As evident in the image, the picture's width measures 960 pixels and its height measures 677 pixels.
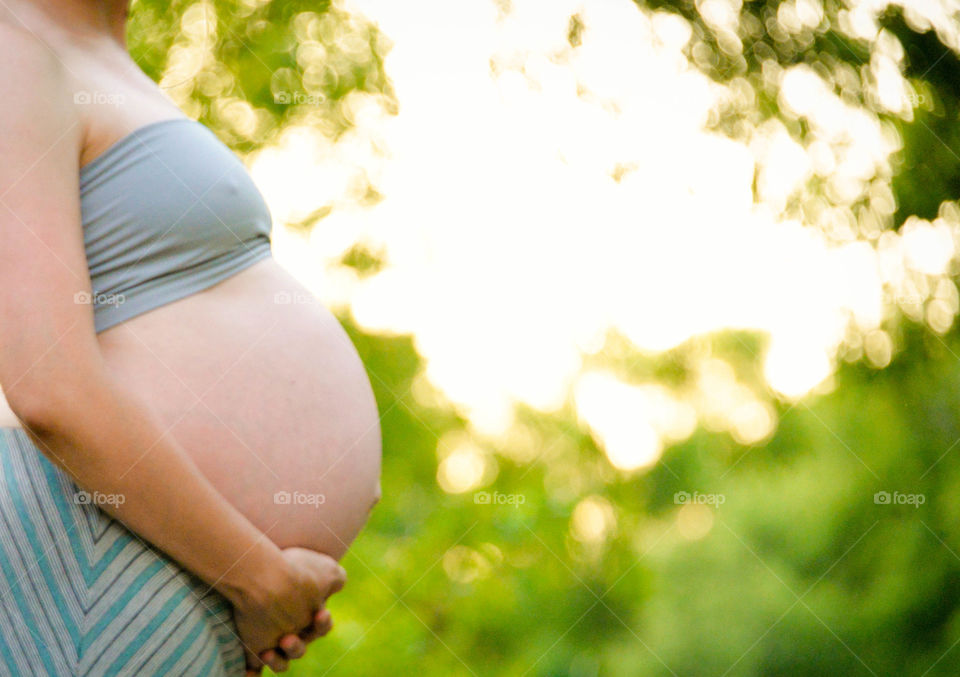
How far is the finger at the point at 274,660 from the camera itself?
1.08 meters

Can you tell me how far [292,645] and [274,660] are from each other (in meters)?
0.03

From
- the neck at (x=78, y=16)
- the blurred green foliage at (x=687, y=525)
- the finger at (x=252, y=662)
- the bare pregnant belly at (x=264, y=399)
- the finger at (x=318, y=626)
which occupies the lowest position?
the blurred green foliage at (x=687, y=525)

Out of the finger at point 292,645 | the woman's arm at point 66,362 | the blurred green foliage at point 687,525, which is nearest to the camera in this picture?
the woman's arm at point 66,362

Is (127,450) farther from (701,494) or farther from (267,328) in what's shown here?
(701,494)

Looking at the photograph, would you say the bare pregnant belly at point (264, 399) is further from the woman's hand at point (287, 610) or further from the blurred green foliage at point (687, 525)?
the blurred green foliage at point (687, 525)

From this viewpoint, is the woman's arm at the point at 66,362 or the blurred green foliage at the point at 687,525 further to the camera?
the blurred green foliage at the point at 687,525

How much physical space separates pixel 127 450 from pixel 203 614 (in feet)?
0.70

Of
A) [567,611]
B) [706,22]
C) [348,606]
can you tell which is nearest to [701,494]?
[567,611]

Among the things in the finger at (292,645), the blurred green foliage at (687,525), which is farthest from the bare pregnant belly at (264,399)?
the blurred green foliage at (687,525)

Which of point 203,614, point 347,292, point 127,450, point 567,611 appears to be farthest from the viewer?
point 347,292

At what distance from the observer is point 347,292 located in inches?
269

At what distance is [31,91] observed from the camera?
885mm

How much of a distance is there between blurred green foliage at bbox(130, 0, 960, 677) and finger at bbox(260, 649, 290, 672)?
3040mm

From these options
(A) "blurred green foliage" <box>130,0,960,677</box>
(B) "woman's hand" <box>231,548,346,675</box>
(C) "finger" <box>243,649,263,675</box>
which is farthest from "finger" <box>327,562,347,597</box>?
(A) "blurred green foliage" <box>130,0,960,677</box>
